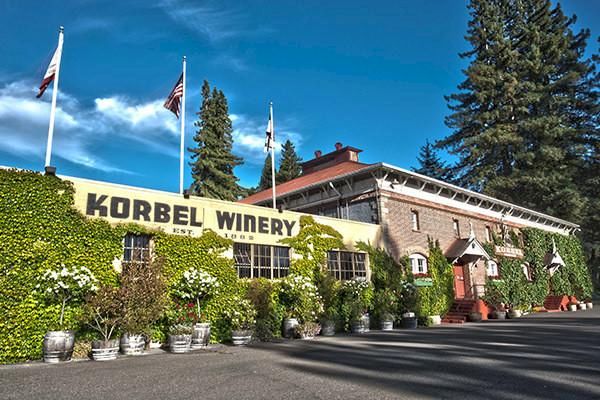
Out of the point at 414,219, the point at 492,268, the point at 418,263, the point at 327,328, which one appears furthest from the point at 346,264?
the point at 492,268

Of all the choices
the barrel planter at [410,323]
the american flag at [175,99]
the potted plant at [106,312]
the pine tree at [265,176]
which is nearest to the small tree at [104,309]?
the potted plant at [106,312]

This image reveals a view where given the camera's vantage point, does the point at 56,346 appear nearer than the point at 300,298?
Yes

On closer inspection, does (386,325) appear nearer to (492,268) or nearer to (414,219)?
(414,219)

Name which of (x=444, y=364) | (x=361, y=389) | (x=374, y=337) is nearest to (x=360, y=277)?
(x=374, y=337)

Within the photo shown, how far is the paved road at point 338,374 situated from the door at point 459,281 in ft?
36.7

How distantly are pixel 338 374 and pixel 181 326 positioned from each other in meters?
5.46

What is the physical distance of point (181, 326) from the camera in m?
11.4

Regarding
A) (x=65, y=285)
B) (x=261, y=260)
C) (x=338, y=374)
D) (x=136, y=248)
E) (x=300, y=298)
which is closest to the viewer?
(x=338, y=374)

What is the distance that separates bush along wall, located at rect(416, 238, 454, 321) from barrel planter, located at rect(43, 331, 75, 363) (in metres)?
14.8

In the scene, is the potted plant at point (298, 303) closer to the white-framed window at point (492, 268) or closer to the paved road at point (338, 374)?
the paved road at point (338, 374)

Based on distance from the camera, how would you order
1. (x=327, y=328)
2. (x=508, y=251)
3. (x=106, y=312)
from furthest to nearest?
(x=508, y=251) < (x=327, y=328) < (x=106, y=312)

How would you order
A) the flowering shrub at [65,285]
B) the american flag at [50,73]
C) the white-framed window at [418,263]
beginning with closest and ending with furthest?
the flowering shrub at [65,285] < the american flag at [50,73] < the white-framed window at [418,263]

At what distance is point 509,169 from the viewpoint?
40062mm

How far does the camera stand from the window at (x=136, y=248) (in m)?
12.4
